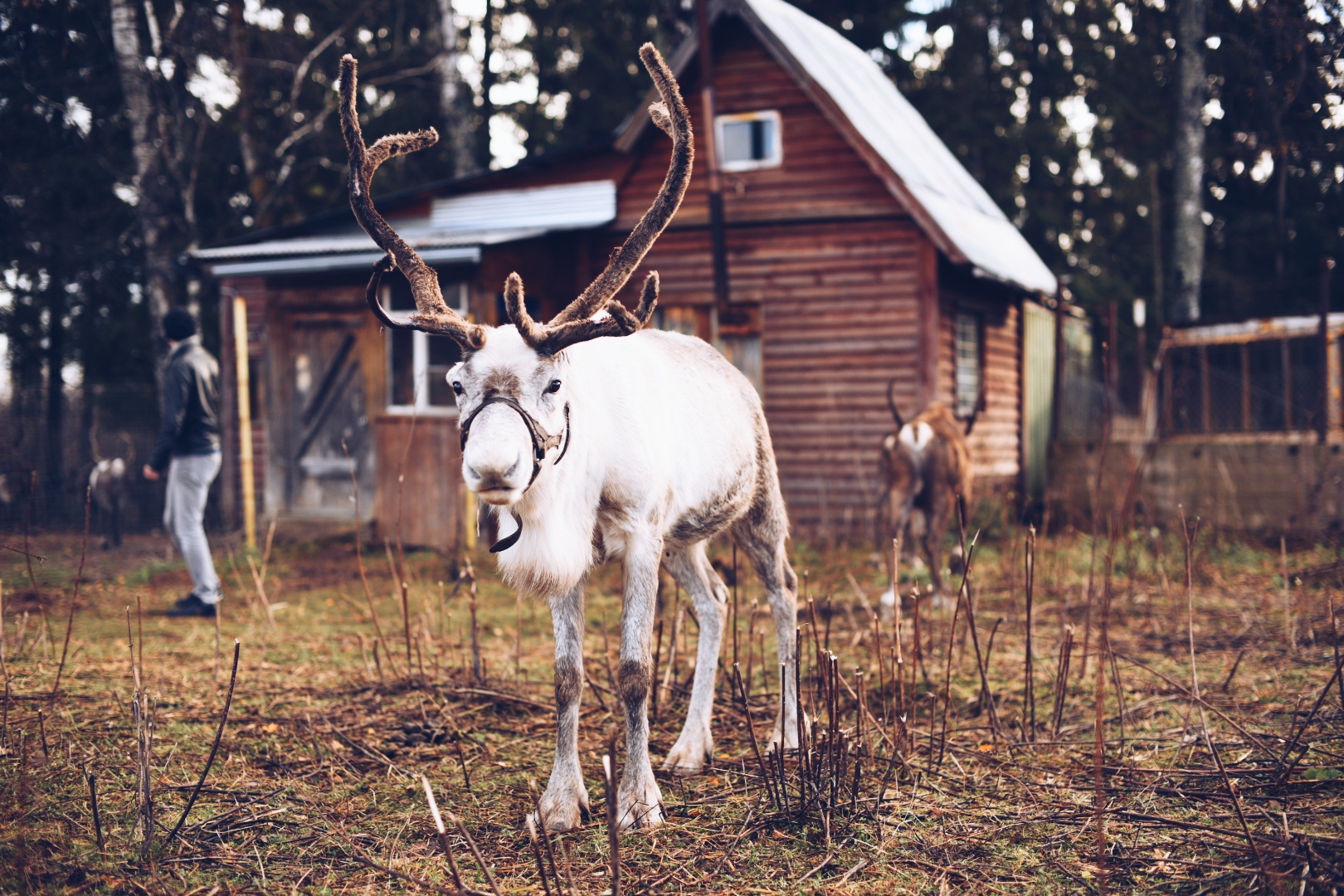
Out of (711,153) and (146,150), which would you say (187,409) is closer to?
(711,153)

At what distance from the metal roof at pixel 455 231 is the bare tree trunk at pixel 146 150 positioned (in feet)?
4.97

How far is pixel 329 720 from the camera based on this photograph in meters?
5.00

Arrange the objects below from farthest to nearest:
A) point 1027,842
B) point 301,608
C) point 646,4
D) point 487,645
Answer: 1. point 646,4
2. point 301,608
3. point 487,645
4. point 1027,842

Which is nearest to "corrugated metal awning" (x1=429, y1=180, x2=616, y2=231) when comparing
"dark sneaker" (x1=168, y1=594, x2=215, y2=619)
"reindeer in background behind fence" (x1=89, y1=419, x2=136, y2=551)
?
"reindeer in background behind fence" (x1=89, y1=419, x2=136, y2=551)

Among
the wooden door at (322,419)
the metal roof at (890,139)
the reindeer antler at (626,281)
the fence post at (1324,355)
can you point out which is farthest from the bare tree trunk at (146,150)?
the fence post at (1324,355)

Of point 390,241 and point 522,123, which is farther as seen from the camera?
point 522,123

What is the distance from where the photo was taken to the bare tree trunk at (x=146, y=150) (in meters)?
13.4

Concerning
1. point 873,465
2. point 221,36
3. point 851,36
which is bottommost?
point 873,465

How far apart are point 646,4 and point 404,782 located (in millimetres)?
22635

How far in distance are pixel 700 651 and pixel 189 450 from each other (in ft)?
16.4

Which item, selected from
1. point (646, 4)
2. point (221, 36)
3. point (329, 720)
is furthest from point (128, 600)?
point (646, 4)

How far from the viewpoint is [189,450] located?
25.5ft

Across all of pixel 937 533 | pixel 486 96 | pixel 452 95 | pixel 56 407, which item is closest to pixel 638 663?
pixel 937 533

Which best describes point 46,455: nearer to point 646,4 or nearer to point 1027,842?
point 1027,842
